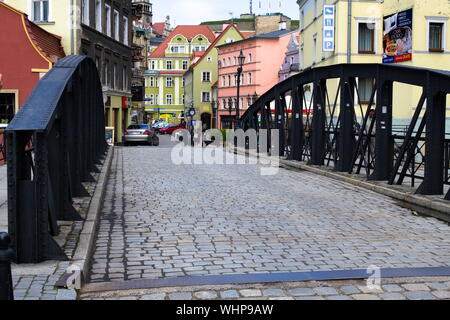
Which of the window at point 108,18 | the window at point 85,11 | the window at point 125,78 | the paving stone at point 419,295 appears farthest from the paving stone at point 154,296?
the window at point 125,78

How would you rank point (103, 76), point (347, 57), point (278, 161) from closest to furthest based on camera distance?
point (278, 161), point (347, 57), point (103, 76)

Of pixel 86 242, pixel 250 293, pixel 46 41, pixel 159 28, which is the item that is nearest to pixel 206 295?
pixel 250 293

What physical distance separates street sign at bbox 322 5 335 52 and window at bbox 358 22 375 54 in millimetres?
1583

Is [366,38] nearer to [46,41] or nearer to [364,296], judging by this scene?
[46,41]

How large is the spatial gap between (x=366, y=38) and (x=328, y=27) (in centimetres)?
229

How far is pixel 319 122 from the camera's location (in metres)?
18.0

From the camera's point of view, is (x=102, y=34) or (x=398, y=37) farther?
(x=102, y=34)

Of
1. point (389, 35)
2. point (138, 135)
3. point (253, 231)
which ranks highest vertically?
point (389, 35)

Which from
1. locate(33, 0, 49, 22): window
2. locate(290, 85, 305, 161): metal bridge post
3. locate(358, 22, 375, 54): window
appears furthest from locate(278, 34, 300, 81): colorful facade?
locate(290, 85, 305, 161): metal bridge post

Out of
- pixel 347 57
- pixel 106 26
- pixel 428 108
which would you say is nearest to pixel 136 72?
pixel 106 26
